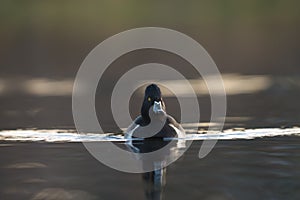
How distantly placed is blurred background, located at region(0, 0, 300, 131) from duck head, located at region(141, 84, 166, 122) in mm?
827

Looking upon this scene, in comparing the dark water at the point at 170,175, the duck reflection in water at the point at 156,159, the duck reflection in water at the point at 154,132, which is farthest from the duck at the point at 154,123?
the dark water at the point at 170,175

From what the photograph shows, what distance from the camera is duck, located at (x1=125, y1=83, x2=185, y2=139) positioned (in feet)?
42.0

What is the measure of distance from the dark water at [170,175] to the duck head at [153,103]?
1241 millimetres

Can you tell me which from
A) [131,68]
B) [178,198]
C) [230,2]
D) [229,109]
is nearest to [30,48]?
[131,68]

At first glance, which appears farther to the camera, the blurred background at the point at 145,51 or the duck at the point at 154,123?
the blurred background at the point at 145,51

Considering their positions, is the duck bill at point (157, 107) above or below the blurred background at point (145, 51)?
below

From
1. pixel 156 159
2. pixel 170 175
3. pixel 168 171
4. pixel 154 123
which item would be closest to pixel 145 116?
pixel 154 123

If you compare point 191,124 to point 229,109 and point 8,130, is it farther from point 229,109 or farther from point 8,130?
point 8,130

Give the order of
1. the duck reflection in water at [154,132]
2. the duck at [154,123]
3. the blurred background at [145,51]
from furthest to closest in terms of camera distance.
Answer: the blurred background at [145,51], the duck at [154,123], the duck reflection in water at [154,132]

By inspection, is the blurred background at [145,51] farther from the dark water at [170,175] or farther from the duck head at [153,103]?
the dark water at [170,175]

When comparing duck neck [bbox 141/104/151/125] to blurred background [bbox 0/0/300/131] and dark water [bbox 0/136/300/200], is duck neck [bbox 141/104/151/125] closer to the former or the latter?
blurred background [bbox 0/0/300/131]

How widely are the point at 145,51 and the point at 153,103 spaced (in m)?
13.1

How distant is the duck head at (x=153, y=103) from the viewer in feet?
42.3

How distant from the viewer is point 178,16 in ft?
94.4
